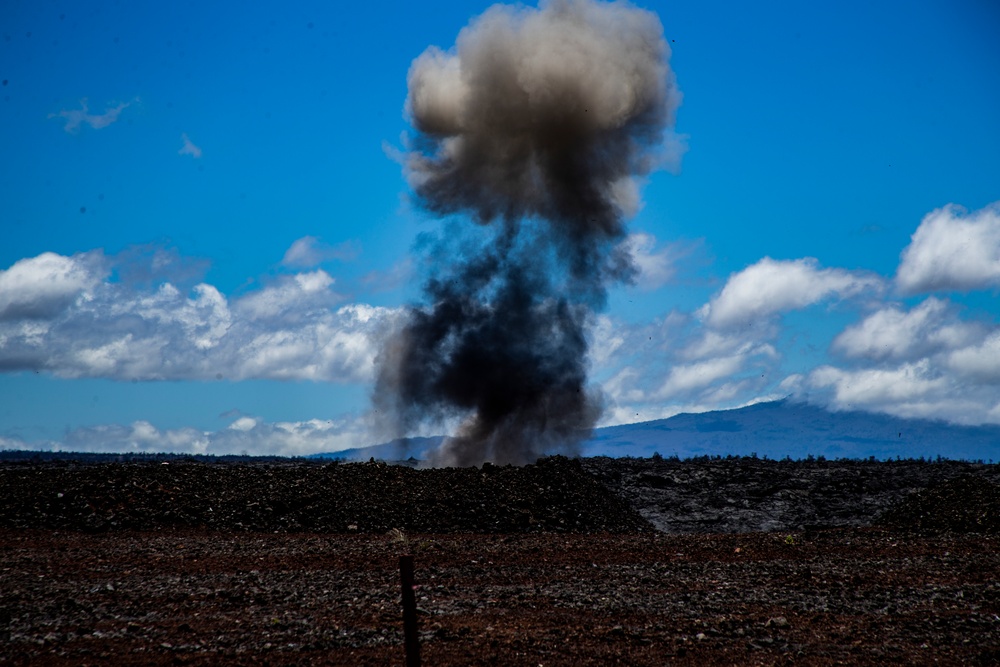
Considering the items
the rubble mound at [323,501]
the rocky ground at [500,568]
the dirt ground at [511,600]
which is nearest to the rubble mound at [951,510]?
the rocky ground at [500,568]

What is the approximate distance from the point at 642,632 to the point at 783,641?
2006 millimetres

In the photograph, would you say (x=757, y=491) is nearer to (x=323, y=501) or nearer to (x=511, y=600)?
(x=323, y=501)

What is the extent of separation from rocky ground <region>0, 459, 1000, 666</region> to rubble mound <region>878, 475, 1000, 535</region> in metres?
0.10

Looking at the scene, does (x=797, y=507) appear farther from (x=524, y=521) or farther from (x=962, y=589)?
(x=962, y=589)

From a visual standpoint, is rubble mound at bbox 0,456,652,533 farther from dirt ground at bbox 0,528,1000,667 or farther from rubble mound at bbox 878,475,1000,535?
rubble mound at bbox 878,475,1000,535

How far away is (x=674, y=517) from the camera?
31031 millimetres

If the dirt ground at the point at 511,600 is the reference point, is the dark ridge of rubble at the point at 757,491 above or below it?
above

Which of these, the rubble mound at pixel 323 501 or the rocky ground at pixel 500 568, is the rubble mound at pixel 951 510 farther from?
the rubble mound at pixel 323 501

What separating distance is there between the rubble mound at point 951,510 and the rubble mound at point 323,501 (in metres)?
7.76

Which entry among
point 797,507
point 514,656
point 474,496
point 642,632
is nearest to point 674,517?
point 797,507

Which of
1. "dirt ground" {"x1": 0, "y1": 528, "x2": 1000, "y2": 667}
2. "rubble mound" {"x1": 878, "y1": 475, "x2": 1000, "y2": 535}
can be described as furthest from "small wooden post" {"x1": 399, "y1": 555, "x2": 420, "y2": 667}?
"rubble mound" {"x1": 878, "y1": 475, "x2": 1000, "y2": 535}

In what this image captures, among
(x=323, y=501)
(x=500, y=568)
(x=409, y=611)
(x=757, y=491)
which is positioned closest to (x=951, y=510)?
(x=757, y=491)

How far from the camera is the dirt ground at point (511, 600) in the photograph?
13.1 m

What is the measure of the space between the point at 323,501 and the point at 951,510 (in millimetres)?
18561
